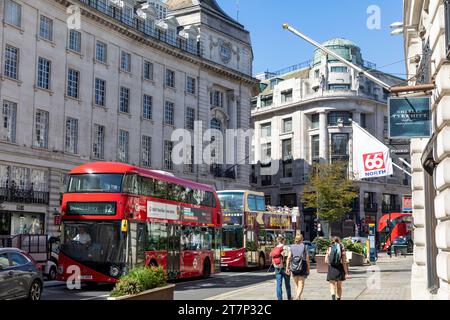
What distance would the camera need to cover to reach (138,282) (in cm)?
1290

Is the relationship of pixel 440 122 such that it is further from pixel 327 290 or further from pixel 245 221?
pixel 245 221

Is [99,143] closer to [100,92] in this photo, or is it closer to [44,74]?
[100,92]

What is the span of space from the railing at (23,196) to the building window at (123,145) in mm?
9003

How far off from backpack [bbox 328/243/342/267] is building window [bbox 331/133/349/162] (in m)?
64.4

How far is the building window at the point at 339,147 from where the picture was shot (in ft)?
263

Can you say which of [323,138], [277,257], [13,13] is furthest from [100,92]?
[323,138]

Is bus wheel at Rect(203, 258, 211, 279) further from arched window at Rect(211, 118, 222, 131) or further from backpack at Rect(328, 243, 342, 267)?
arched window at Rect(211, 118, 222, 131)

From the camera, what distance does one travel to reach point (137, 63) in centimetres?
5181

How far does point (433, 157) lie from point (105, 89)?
38400mm

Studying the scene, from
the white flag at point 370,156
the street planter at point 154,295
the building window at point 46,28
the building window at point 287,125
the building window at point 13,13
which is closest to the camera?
the street planter at point 154,295

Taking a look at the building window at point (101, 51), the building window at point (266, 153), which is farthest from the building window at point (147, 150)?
the building window at point (266, 153)

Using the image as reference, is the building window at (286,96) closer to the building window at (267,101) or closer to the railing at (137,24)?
the building window at (267,101)
